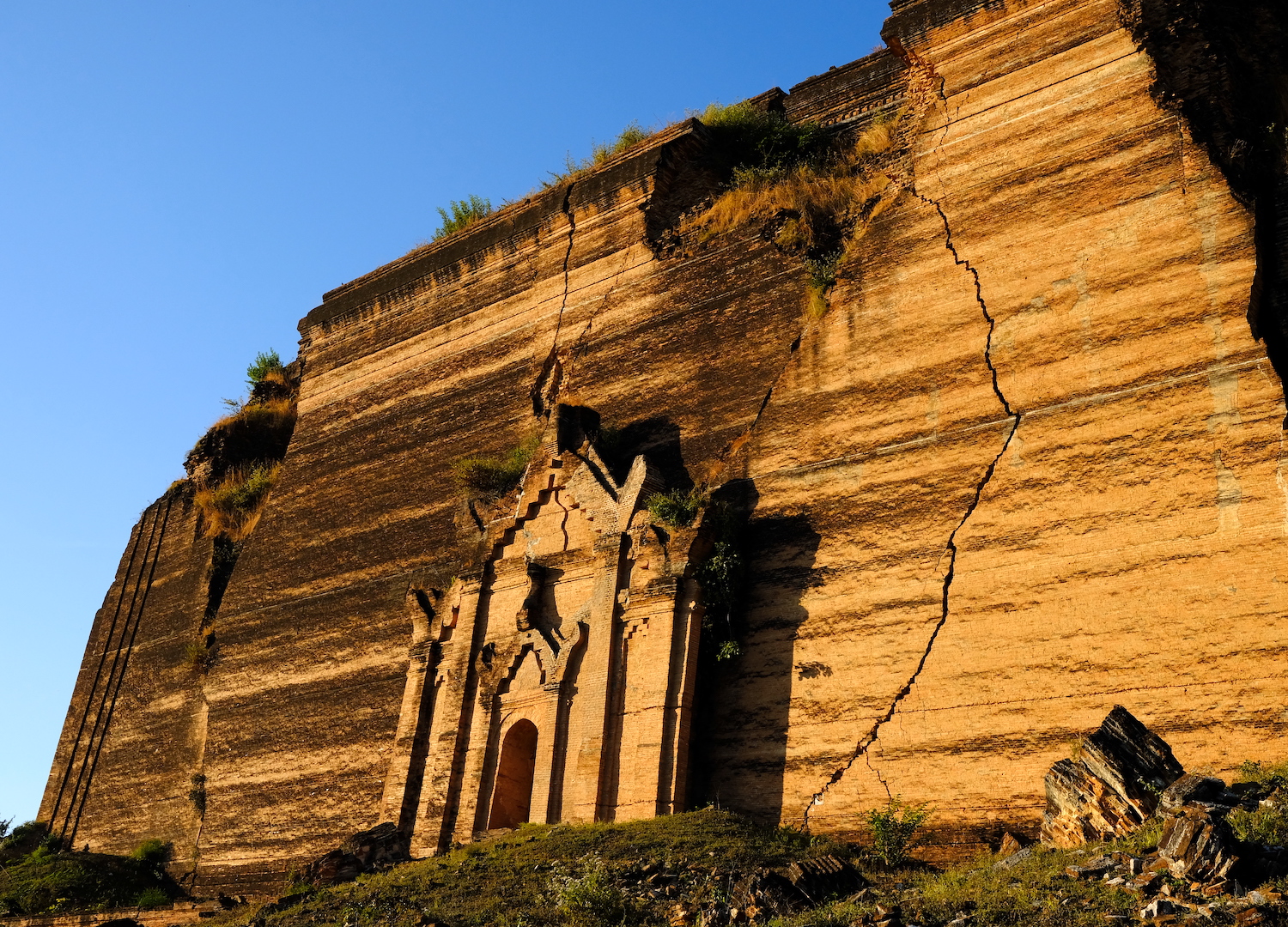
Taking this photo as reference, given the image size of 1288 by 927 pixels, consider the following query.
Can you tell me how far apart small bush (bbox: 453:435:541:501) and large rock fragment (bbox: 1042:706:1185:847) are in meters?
7.84

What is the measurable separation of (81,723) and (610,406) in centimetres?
1113

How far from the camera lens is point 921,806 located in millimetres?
11375

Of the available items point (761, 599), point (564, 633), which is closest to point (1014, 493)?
point (761, 599)

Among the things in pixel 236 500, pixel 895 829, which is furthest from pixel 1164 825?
pixel 236 500

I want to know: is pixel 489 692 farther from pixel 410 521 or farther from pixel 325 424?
pixel 325 424

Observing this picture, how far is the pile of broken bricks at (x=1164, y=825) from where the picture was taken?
7.60 m

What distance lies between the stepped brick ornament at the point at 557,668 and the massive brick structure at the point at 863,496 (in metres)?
0.04

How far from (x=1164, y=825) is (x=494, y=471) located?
978 cm

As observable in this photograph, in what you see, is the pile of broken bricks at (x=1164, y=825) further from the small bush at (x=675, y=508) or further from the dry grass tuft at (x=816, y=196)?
the dry grass tuft at (x=816, y=196)

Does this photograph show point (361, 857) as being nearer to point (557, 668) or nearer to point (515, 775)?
point (515, 775)

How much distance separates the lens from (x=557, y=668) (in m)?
13.9

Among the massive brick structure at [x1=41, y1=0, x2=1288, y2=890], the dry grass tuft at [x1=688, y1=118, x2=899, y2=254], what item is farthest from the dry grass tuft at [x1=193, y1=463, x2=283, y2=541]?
the dry grass tuft at [x1=688, y1=118, x2=899, y2=254]

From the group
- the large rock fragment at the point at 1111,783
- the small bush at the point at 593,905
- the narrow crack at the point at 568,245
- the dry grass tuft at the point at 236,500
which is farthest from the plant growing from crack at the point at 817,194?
the dry grass tuft at the point at 236,500

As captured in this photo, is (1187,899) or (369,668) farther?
(369,668)
